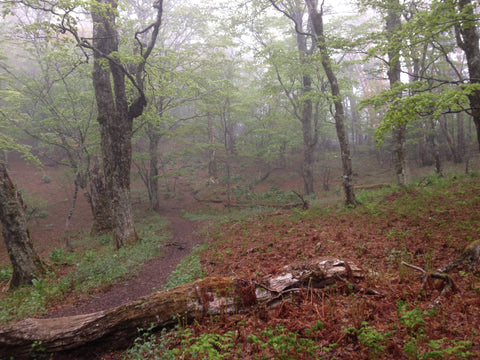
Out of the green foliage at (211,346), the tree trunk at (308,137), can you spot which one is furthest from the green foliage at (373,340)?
the tree trunk at (308,137)

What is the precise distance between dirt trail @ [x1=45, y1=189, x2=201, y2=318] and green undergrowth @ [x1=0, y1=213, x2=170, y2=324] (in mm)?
311

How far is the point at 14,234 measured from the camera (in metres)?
7.45

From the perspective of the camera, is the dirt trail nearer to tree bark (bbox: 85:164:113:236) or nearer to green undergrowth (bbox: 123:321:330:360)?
green undergrowth (bbox: 123:321:330:360)

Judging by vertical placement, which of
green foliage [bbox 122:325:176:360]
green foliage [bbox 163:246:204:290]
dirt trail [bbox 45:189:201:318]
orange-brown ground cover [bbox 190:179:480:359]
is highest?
orange-brown ground cover [bbox 190:179:480:359]

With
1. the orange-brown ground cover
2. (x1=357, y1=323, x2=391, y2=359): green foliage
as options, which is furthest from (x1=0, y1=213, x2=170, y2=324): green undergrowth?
(x1=357, y1=323, x2=391, y2=359): green foliage

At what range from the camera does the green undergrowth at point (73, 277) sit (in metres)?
6.12

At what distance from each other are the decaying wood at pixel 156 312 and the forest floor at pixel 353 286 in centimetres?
19

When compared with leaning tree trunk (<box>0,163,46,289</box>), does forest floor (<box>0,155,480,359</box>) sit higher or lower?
lower

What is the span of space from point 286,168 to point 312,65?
13718mm

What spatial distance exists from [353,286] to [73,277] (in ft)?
25.6

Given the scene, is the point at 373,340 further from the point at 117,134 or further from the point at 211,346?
the point at 117,134

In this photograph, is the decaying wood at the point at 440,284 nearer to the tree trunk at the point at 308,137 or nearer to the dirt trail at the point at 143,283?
the dirt trail at the point at 143,283

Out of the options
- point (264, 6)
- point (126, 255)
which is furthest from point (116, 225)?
point (264, 6)

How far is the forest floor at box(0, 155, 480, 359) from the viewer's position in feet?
9.48
